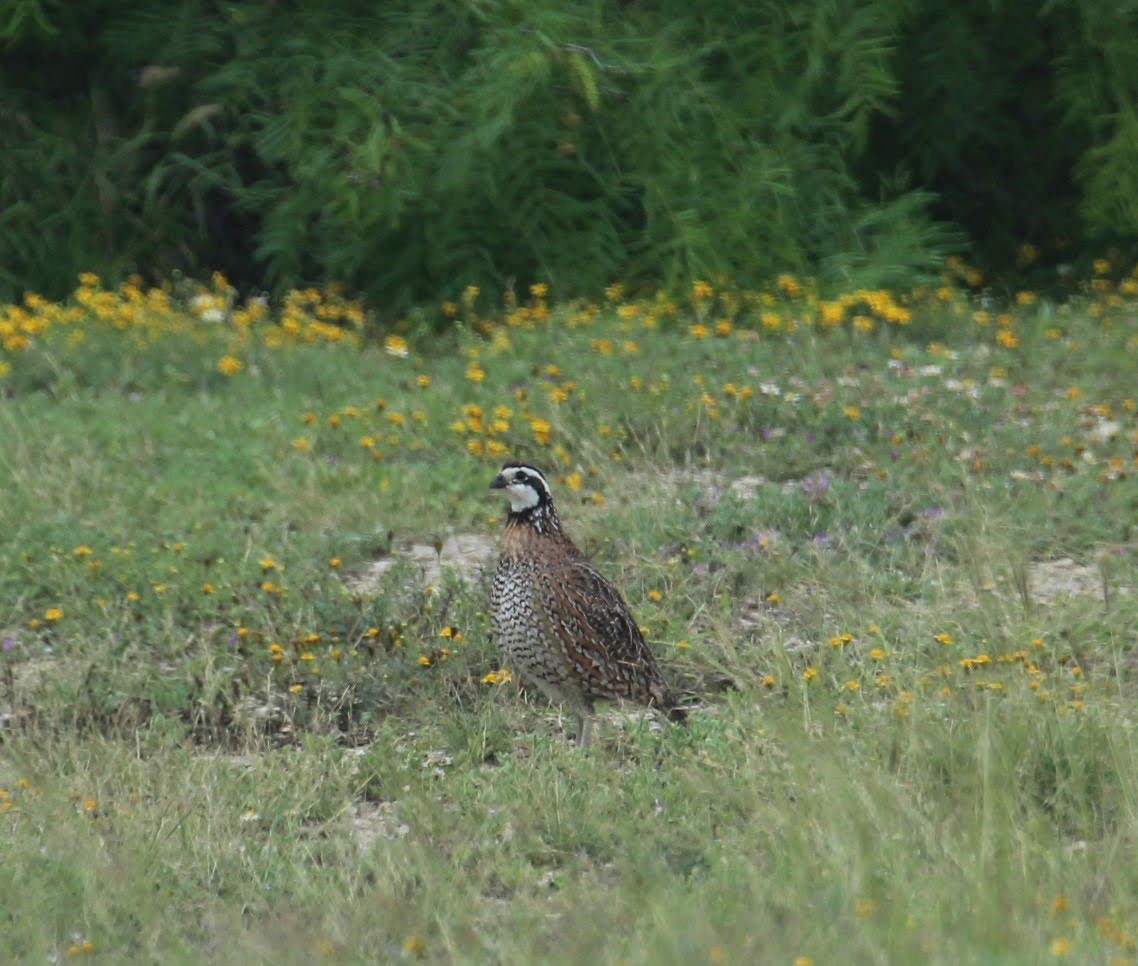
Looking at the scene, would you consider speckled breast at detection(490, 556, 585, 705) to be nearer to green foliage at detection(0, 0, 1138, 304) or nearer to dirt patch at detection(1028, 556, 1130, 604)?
dirt patch at detection(1028, 556, 1130, 604)

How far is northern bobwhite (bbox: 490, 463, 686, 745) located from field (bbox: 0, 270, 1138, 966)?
153mm

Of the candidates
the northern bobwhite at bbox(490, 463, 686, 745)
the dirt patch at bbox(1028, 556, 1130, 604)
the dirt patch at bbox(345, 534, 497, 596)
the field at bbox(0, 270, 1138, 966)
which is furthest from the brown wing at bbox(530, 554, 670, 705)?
the dirt patch at bbox(1028, 556, 1130, 604)

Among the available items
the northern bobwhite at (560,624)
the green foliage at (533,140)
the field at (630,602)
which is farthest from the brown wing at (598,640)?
the green foliage at (533,140)

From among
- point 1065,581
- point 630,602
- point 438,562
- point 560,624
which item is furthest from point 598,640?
point 1065,581

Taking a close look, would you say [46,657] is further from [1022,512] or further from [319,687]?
[1022,512]

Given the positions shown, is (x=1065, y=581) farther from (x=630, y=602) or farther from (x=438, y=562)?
(x=438, y=562)

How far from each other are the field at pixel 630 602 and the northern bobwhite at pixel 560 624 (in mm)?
153

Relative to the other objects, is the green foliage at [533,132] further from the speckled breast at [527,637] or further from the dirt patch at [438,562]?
the speckled breast at [527,637]

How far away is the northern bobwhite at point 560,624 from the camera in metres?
5.93

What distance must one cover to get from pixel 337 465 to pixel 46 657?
6.34ft

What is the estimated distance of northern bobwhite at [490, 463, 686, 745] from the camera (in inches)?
234

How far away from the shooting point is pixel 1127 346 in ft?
32.7

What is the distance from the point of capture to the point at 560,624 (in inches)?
234

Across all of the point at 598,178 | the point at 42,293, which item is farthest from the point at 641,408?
the point at 42,293
